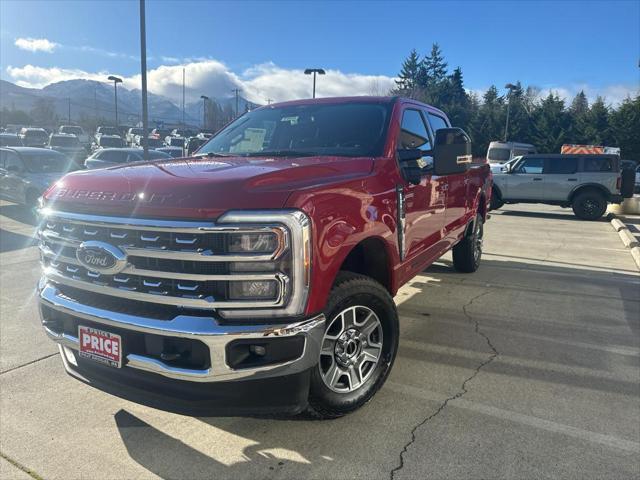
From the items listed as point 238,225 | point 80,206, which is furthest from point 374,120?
point 80,206

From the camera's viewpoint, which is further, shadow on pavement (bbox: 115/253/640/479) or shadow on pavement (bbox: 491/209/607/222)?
shadow on pavement (bbox: 491/209/607/222)

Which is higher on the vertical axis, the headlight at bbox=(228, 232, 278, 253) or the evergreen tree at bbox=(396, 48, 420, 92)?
the evergreen tree at bbox=(396, 48, 420, 92)

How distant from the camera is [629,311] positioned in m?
5.38

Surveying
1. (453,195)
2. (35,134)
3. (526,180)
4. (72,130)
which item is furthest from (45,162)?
(72,130)

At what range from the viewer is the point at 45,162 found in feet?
39.2

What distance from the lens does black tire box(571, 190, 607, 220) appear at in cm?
1467

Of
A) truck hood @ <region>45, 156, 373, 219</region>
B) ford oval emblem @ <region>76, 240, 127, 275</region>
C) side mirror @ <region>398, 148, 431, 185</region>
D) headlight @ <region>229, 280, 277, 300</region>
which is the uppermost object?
side mirror @ <region>398, 148, 431, 185</region>

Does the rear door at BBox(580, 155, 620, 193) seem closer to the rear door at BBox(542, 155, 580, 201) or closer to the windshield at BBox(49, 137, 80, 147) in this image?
the rear door at BBox(542, 155, 580, 201)

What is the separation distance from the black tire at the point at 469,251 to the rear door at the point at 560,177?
10.0 meters

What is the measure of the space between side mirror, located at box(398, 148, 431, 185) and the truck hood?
606mm

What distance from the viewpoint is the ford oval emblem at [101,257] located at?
2.47 m

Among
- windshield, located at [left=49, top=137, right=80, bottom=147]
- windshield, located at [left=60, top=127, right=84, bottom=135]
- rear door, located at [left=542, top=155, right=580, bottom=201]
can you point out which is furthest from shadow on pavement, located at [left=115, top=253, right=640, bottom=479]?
windshield, located at [left=60, top=127, right=84, bottom=135]

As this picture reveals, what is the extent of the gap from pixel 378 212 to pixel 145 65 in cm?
1170

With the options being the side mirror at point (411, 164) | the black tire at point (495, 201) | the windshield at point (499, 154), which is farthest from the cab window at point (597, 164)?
the windshield at point (499, 154)
